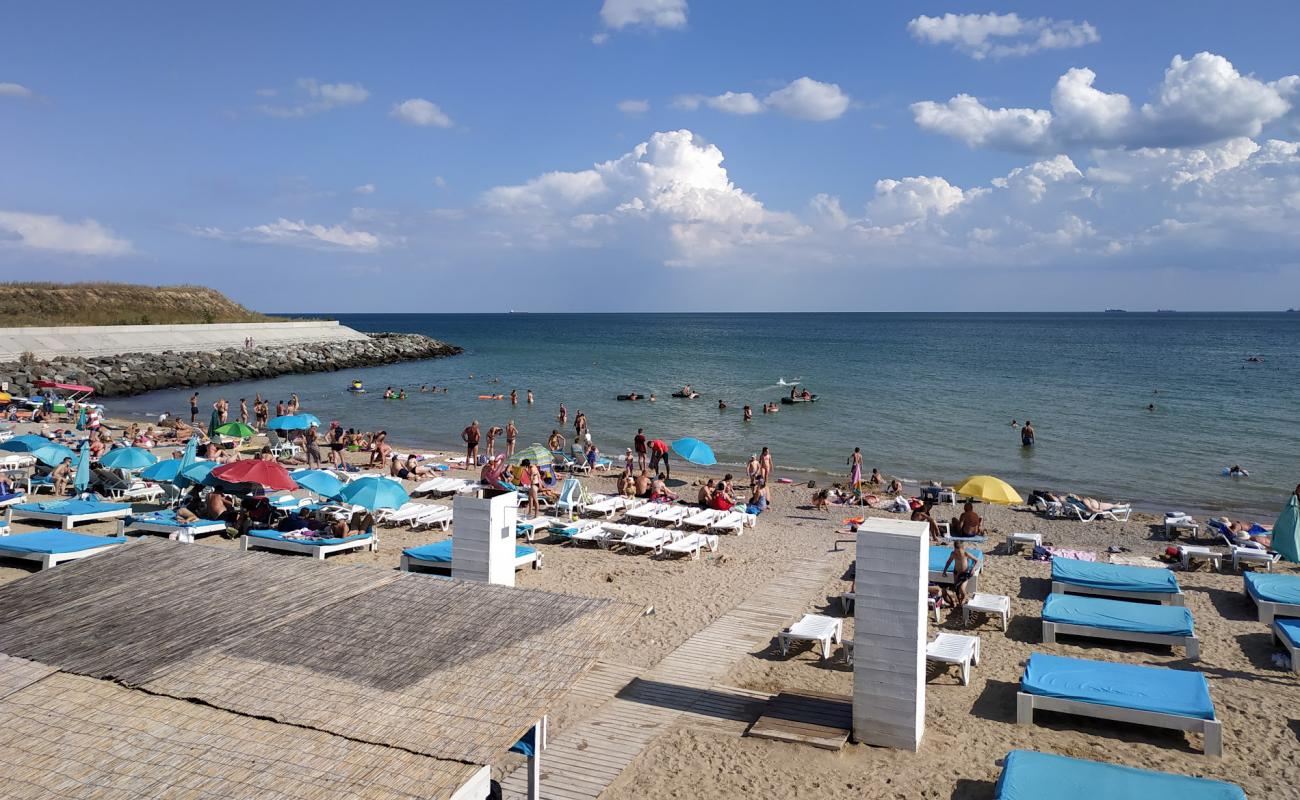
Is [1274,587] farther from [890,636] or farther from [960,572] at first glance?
[890,636]

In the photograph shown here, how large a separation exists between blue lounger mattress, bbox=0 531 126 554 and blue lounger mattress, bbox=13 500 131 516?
1.93m

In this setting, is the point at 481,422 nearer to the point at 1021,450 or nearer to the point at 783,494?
the point at 783,494

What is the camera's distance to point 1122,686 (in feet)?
27.8

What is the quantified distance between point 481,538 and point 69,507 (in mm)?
10647

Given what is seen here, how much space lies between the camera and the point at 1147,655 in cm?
1041

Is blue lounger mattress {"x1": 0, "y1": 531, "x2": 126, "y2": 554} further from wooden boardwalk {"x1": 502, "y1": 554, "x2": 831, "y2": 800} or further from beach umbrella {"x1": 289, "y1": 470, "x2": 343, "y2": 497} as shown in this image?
wooden boardwalk {"x1": 502, "y1": 554, "x2": 831, "y2": 800}

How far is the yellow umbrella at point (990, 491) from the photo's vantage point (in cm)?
1468

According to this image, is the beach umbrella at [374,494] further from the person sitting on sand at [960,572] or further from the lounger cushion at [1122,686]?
the lounger cushion at [1122,686]

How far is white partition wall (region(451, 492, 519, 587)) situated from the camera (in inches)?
371

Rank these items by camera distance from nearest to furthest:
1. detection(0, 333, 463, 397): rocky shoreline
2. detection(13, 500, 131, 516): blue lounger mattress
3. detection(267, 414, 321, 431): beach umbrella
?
detection(13, 500, 131, 516): blue lounger mattress < detection(267, 414, 321, 431): beach umbrella < detection(0, 333, 463, 397): rocky shoreline

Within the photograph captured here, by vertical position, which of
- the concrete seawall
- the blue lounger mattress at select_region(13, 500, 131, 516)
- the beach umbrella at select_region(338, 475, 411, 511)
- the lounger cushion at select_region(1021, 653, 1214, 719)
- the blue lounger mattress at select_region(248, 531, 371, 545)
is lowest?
the blue lounger mattress at select_region(248, 531, 371, 545)

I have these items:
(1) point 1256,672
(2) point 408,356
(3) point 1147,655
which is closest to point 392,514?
(3) point 1147,655

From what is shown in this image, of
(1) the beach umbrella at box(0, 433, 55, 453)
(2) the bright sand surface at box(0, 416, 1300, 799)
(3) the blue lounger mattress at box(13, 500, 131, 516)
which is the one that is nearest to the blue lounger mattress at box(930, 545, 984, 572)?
(2) the bright sand surface at box(0, 416, 1300, 799)

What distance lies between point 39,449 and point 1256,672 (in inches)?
861
